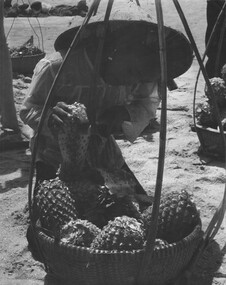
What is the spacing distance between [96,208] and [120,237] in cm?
39

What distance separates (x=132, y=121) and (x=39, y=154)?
0.51 m

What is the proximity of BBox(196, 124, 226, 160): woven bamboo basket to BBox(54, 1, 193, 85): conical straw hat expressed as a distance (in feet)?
4.19

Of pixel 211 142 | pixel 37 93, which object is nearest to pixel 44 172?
pixel 37 93

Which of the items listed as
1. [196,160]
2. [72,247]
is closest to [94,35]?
[72,247]

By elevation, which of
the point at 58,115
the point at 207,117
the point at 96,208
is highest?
the point at 58,115

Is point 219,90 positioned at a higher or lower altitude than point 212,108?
higher

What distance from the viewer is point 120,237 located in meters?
2.15

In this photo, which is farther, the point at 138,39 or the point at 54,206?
the point at 138,39

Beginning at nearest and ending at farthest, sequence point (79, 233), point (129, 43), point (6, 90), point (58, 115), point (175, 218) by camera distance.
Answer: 1. point (79, 233)
2. point (175, 218)
3. point (58, 115)
4. point (129, 43)
5. point (6, 90)

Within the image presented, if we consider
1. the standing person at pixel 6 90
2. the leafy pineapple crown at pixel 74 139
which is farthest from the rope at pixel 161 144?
the standing person at pixel 6 90

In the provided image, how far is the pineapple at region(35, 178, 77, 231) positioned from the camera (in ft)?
7.66

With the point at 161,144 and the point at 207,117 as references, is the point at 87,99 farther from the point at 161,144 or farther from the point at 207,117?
the point at 207,117

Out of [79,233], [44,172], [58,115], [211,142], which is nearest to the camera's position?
[79,233]

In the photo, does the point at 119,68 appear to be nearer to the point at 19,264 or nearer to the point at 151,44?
the point at 151,44
